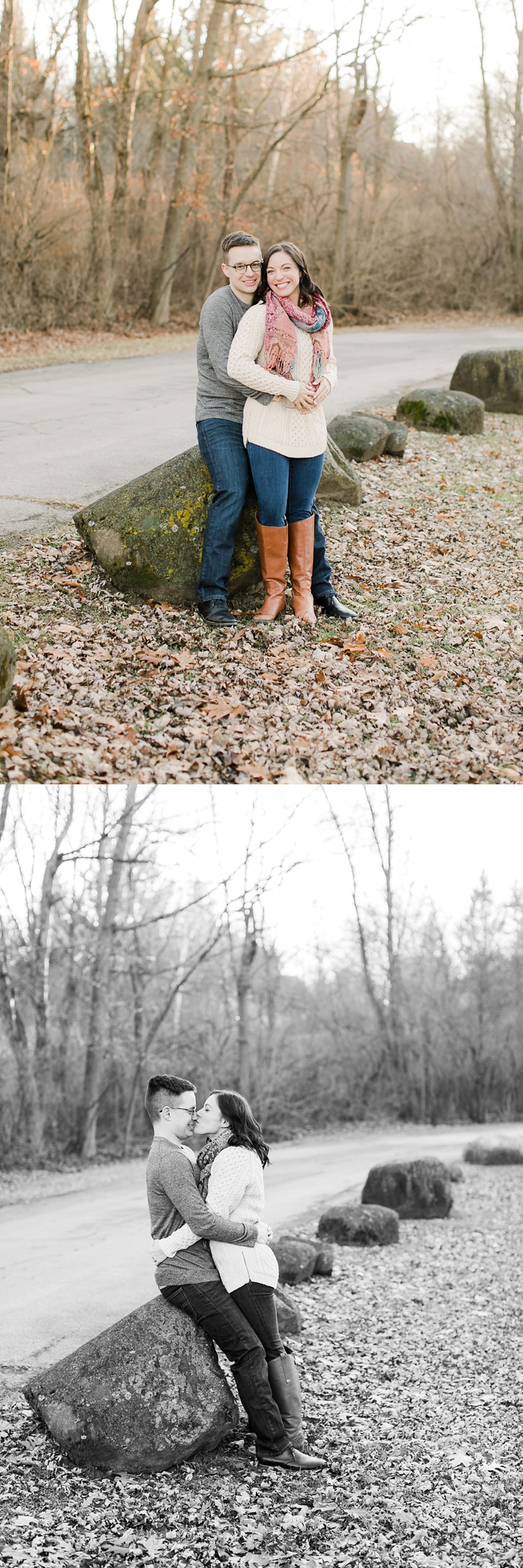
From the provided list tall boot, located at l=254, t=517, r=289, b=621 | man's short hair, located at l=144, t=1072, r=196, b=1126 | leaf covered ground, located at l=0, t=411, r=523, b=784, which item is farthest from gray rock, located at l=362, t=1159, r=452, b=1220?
man's short hair, located at l=144, t=1072, r=196, b=1126

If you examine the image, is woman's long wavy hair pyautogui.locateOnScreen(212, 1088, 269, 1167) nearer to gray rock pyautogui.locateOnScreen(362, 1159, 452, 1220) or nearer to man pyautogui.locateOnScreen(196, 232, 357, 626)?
man pyautogui.locateOnScreen(196, 232, 357, 626)

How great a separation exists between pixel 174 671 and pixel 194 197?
73.7ft

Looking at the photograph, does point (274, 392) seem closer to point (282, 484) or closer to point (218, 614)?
point (282, 484)

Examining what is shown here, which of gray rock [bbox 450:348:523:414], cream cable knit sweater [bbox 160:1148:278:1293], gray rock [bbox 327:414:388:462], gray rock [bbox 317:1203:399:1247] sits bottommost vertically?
gray rock [bbox 317:1203:399:1247]

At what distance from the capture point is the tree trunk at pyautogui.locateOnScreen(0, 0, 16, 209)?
20.3 metres

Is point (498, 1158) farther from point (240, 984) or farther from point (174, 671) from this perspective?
point (174, 671)

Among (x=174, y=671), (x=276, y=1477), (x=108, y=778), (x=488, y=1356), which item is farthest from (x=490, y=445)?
(x=276, y=1477)

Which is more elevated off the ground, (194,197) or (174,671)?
(194,197)

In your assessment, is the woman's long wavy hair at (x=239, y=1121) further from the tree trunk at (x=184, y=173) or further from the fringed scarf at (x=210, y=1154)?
the tree trunk at (x=184, y=173)

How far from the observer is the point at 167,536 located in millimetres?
7691

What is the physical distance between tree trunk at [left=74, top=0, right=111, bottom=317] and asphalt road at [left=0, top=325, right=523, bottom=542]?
4.21 m

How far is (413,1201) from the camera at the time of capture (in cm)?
1008

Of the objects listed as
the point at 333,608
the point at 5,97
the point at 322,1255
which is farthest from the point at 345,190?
the point at 322,1255

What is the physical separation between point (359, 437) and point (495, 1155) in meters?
8.70
